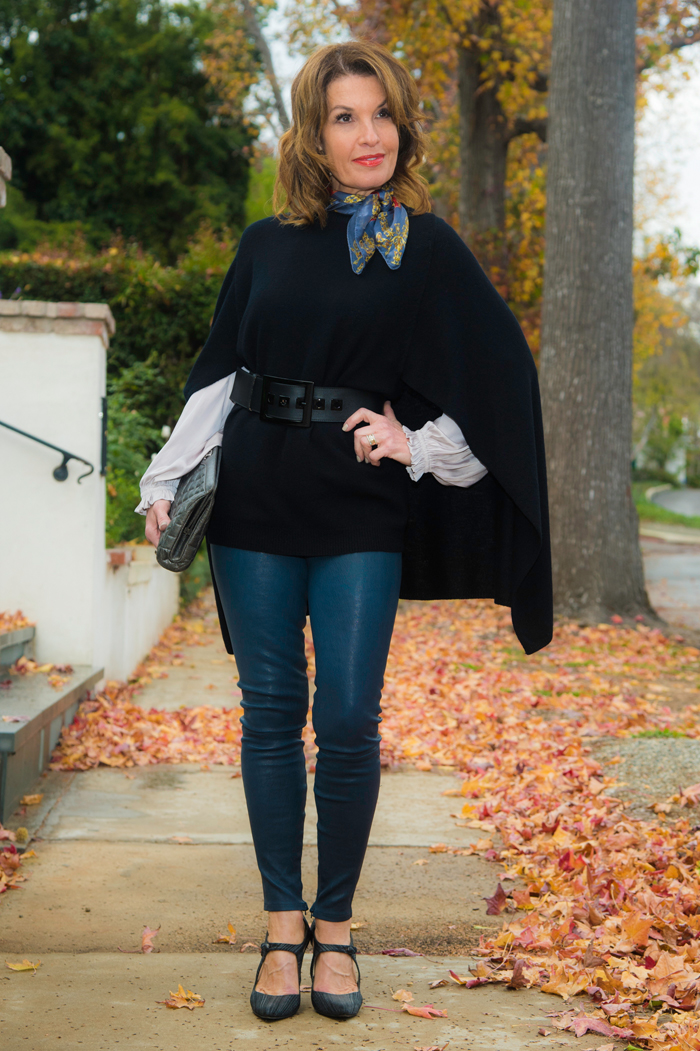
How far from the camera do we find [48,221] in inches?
908

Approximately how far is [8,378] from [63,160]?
819 inches

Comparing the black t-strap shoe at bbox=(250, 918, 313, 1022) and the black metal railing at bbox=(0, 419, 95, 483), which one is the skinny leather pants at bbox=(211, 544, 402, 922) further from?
the black metal railing at bbox=(0, 419, 95, 483)

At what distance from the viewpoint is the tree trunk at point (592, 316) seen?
7797mm

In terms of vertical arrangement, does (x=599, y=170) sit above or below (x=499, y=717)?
above

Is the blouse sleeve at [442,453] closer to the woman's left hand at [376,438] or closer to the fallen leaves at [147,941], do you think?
the woman's left hand at [376,438]

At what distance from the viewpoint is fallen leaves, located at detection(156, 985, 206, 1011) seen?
2037 millimetres

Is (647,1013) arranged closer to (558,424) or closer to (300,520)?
(300,520)

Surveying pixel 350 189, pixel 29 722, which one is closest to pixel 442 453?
pixel 350 189

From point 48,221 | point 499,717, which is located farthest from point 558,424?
point 48,221

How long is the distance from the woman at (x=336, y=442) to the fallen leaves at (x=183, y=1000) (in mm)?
127

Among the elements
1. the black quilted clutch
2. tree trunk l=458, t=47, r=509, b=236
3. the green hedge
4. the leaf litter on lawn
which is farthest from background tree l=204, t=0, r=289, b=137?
the black quilted clutch

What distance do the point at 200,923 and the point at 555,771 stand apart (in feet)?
5.78

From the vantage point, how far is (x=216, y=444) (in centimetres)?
226

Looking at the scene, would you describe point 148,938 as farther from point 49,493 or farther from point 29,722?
point 49,493
